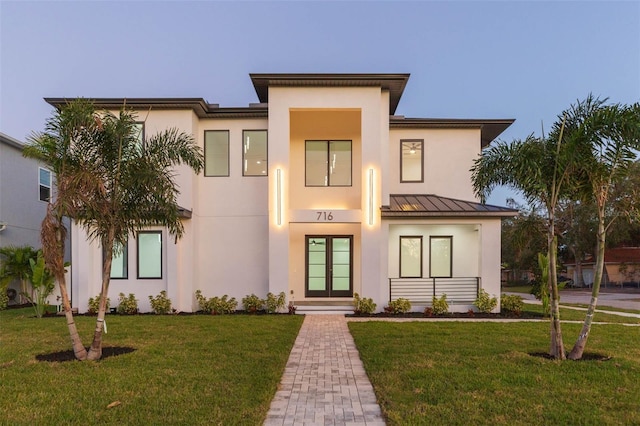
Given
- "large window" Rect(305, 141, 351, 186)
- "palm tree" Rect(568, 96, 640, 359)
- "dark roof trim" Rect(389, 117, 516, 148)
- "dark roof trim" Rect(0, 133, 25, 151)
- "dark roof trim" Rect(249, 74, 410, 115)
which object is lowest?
"palm tree" Rect(568, 96, 640, 359)

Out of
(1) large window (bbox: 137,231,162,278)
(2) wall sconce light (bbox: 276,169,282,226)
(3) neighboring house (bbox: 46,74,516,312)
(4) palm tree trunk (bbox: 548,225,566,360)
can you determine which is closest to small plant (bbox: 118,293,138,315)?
(3) neighboring house (bbox: 46,74,516,312)

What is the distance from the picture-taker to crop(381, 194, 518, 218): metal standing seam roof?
12.8 metres

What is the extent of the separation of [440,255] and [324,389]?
10.0m

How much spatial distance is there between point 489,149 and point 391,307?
269 inches

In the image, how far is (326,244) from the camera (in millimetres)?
14703

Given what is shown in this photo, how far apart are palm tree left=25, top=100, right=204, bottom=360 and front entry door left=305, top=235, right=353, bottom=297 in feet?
24.8

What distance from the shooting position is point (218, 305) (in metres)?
12.7

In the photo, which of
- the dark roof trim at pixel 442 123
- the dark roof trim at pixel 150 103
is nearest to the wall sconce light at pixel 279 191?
the dark roof trim at pixel 150 103

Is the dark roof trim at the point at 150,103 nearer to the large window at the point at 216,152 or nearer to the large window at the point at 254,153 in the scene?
the large window at the point at 216,152

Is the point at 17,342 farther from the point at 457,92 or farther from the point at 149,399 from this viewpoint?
the point at 457,92

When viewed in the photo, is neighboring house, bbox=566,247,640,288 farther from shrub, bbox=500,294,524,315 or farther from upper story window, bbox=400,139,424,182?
upper story window, bbox=400,139,424,182

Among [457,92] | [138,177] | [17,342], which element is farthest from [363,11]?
[457,92]

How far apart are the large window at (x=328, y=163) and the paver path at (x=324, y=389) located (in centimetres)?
704

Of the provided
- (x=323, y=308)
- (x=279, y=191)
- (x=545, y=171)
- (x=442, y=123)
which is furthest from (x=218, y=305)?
(x=442, y=123)
